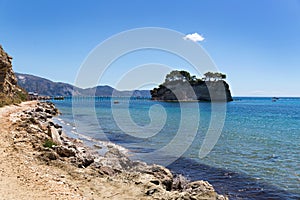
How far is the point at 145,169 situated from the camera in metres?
10.7

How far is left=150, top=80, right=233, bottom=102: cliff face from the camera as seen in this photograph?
135m

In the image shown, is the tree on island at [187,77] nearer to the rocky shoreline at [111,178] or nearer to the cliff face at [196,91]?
the cliff face at [196,91]

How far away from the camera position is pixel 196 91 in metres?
137

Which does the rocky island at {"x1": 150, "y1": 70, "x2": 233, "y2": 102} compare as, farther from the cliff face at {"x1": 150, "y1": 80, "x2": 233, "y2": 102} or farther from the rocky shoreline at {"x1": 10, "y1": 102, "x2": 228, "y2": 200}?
the rocky shoreline at {"x1": 10, "y1": 102, "x2": 228, "y2": 200}

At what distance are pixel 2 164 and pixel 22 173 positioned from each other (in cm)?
115

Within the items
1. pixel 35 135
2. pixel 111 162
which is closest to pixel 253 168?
pixel 111 162

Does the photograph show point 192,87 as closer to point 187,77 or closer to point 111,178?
point 187,77

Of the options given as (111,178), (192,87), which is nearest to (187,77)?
(192,87)

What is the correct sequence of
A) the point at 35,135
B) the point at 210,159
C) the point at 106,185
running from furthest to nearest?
the point at 210,159
the point at 35,135
the point at 106,185

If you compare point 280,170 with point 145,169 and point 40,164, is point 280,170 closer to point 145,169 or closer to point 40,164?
point 145,169

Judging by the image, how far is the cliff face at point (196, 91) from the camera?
442ft

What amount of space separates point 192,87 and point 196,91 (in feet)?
10.6

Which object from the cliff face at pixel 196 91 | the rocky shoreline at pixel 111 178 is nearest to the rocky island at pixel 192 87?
the cliff face at pixel 196 91

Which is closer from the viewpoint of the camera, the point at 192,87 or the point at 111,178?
the point at 111,178
